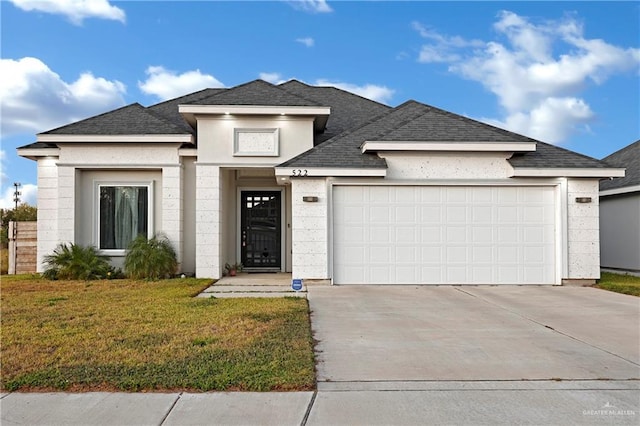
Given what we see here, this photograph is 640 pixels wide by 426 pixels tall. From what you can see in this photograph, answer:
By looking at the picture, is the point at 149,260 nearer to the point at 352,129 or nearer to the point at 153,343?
the point at 352,129

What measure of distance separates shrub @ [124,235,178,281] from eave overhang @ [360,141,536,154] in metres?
5.63

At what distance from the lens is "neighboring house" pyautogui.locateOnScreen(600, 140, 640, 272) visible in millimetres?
12977

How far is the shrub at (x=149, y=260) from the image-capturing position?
11.3 m

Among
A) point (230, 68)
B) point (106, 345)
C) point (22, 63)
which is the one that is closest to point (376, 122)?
point (230, 68)

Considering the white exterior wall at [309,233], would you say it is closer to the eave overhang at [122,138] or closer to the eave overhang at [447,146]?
the eave overhang at [447,146]

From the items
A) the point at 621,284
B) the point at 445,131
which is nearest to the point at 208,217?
the point at 445,131

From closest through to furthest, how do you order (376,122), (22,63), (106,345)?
(106,345) → (376,122) → (22,63)

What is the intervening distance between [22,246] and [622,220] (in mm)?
17305

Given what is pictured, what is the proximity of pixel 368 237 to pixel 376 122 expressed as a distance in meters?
3.24

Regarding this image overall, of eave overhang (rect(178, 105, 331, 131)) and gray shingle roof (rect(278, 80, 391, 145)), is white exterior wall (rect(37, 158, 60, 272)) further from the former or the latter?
gray shingle roof (rect(278, 80, 391, 145))

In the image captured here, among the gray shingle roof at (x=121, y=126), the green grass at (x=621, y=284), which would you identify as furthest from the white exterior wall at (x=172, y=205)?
the green grass at (x=621, y=284)

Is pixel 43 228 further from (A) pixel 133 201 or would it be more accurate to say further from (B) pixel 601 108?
(B) pixel 601 108

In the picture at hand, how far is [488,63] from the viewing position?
14789 millimetres

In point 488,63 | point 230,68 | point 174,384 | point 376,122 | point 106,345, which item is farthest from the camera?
point 230,68
